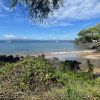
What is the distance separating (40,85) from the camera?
7.05 metres

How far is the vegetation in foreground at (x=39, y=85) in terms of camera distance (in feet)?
20.0

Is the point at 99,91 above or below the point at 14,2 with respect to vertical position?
below

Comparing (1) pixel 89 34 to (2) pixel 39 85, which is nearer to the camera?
(2) pixel 39 85

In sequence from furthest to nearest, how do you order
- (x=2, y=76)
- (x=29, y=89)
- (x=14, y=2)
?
(x=14, y=2) → (x=2, y=76) → (x=29, y=89)

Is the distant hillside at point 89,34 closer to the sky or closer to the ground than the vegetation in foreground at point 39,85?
closer to the sky

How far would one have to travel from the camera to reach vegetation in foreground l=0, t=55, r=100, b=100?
6086mm

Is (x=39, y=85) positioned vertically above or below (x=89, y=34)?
below

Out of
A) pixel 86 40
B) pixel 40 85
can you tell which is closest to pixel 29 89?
pixel 40 85

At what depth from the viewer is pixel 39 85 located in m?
7.04

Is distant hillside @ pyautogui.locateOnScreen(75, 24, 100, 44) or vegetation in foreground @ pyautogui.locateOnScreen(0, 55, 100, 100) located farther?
distant hillside @ pyautogui.locateOnScreen(75, 24, 100, 44)

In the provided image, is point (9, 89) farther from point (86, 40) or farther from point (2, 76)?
point (86, 40)

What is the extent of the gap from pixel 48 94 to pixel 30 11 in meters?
6.49

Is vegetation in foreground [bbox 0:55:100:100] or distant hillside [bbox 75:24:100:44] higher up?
distant hillside [bbox 75:24:100:44]

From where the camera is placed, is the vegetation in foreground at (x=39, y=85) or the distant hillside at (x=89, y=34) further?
the distant hillside at (x=89, y=34)
